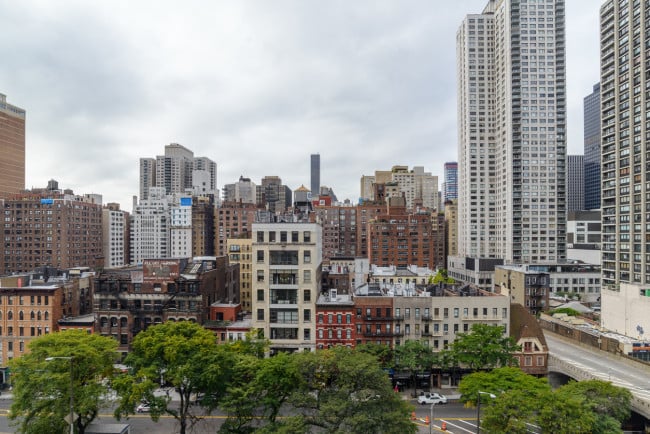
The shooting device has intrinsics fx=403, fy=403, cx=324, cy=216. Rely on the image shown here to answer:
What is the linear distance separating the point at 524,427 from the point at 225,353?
3343 centimetres

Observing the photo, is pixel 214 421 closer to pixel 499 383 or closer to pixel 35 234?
pixel 499 383

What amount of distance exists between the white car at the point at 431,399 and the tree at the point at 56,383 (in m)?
45.0

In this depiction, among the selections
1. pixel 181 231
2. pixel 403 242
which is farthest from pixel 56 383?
pixel 181 231

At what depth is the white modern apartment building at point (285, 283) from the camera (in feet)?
241

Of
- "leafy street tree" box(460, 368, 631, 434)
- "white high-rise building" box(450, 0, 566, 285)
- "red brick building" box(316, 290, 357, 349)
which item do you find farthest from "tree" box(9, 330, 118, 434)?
"white high-rise building" box(450, 0, 566, 285)

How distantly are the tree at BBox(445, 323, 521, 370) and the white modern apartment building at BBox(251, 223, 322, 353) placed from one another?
83.6ft

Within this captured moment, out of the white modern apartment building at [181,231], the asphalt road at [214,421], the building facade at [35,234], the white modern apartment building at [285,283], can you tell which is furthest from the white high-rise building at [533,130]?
the building facade at [35,234]

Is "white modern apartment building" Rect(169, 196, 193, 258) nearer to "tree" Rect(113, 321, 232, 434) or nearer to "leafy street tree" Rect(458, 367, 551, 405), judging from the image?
"tree" Rect(113, 321, 232, 434)

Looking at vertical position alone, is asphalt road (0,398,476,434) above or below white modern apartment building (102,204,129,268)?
below

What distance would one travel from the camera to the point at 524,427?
41250 mm

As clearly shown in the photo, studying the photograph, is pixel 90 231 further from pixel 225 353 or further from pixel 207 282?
pixel 225 353

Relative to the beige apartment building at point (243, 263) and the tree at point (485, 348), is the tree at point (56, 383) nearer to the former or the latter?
the tree at point (485, 348)

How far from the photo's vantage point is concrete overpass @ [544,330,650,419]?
179ft

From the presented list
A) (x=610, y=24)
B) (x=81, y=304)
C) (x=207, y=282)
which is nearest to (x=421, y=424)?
(x=207, y=282)
